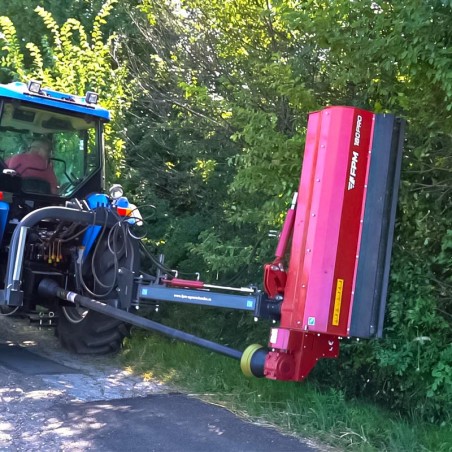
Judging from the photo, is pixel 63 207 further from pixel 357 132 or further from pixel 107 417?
pixel 357 132

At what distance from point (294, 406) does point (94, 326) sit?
8.42 feet

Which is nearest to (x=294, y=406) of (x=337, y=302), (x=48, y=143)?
(x=337, y=302)

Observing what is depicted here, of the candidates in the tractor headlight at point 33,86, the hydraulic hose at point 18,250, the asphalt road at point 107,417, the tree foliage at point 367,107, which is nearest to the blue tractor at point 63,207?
the tractor headlight at point 33,86

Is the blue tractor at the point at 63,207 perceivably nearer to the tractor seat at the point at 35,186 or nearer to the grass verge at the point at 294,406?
the tractor seat at the point at 35,186

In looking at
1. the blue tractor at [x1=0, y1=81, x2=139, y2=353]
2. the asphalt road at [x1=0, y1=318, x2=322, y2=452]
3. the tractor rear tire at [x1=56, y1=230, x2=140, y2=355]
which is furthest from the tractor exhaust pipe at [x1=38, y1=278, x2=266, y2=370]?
the asphalt road at [x1=0, y1=318, x2=322, y2=452]

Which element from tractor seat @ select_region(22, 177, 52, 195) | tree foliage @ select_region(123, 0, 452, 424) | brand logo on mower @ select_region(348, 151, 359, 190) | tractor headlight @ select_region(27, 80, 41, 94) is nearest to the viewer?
tree foliage @ select_region(123, 0, 452, 424)

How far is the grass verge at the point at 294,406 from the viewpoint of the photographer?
4660 mm

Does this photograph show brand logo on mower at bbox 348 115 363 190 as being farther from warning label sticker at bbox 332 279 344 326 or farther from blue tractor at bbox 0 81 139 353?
blue tractor at bbox 0 81 139 353

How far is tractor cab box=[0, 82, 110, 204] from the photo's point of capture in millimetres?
6551

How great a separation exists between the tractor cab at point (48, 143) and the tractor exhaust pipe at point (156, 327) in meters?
0.93

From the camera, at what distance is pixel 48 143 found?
22.7ft

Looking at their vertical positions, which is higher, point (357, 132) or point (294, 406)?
point (357, 132)

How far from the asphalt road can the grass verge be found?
174mm

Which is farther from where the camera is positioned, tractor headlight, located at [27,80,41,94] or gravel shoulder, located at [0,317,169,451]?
tractor headlight, located at [27,80,41,94]
